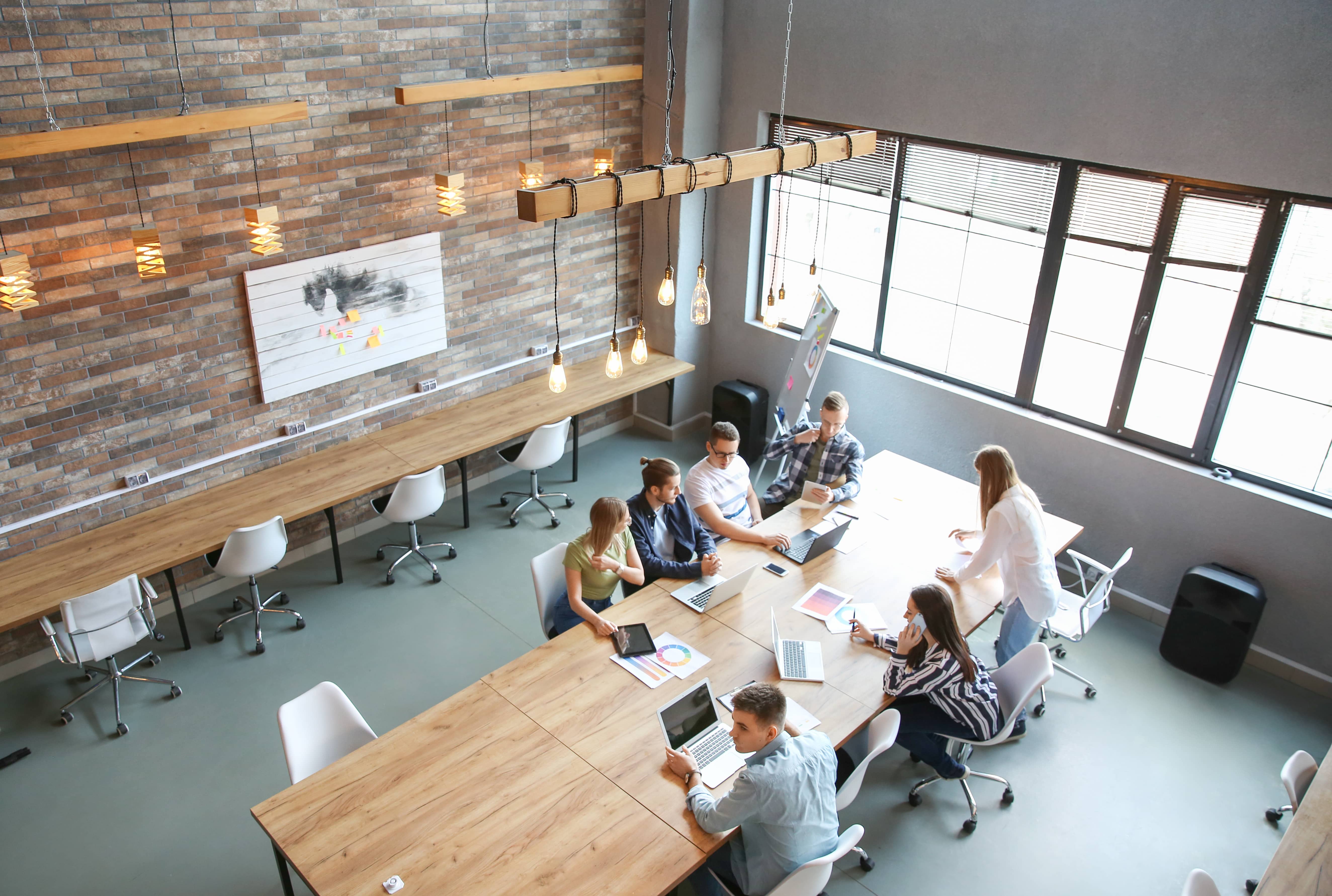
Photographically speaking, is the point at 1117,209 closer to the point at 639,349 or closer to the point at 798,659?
the point at 639,349

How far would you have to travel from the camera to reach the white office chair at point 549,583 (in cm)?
505

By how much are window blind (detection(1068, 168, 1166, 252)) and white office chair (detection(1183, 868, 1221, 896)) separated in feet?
12.7

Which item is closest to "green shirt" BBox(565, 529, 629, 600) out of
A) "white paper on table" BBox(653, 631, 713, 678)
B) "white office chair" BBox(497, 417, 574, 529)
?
"white paper on table" BBox(653, 631, 713, 678)

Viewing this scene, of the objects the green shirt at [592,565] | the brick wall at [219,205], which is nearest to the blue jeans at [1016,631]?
the green shirt at [592,565]

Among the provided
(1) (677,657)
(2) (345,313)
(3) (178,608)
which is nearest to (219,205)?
(2) (345,313)

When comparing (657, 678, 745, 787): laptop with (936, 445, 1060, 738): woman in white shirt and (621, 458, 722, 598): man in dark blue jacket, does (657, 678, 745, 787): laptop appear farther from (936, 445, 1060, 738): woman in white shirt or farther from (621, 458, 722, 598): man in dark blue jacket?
(936, 445, 1060, 738): woman in white shirt

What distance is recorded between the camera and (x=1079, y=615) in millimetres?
5492

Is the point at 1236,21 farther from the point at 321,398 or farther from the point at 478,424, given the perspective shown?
the point at 321,398

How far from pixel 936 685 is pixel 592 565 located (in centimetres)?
175

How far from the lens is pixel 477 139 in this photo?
6.77m

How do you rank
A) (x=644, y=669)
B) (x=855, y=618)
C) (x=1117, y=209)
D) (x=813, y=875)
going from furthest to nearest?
(x=1117, y=209), (x=855, y=618), (x=644, y=669), (x=813, y=875)

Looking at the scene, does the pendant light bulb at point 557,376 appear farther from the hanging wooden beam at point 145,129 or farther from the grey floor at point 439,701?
the hanging wooden beam at point 145,129

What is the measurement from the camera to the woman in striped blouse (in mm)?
4172

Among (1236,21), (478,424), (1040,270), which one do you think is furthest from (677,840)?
(1236,21)
